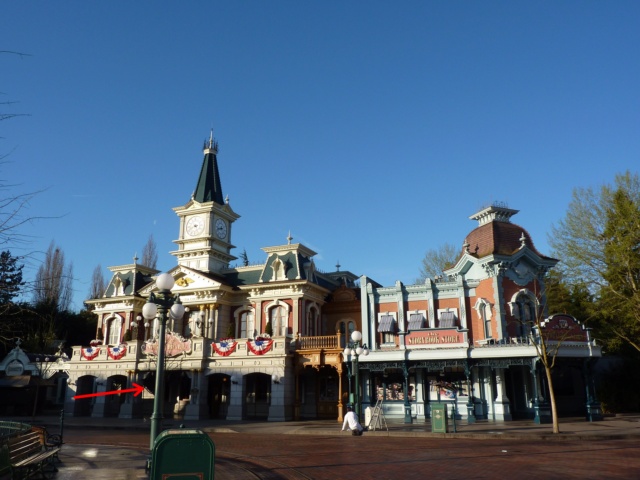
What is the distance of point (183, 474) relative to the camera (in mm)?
7566

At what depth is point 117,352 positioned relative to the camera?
3594 cm

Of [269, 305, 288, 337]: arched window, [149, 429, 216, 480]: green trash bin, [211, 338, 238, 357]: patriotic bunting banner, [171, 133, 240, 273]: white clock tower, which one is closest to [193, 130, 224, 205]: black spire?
[171, 133, 240, 273]: white clock tower

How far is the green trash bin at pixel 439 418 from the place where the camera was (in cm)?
2039

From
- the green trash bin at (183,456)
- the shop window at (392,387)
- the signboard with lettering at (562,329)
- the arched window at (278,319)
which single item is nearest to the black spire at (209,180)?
the arched window at (278,319)

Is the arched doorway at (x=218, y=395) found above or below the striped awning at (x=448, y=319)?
below

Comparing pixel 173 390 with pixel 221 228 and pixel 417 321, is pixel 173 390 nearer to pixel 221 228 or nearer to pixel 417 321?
pixel 221 228

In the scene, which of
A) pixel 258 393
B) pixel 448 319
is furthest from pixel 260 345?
pixel 448 319

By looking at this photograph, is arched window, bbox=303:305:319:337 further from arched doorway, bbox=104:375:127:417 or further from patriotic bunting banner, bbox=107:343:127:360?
arched doorway, bbox=104:375:127:417

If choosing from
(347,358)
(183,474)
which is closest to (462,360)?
(347,358)

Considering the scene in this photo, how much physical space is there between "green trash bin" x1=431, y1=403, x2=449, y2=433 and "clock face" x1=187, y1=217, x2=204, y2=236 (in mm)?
26396

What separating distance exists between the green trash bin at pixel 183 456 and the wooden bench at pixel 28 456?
376 cm

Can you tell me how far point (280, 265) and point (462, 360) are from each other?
14.9 m

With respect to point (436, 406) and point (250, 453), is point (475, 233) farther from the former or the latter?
point (250, 453)

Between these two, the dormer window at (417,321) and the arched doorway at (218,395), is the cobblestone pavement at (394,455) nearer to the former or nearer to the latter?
the dormer window at (417,321)
